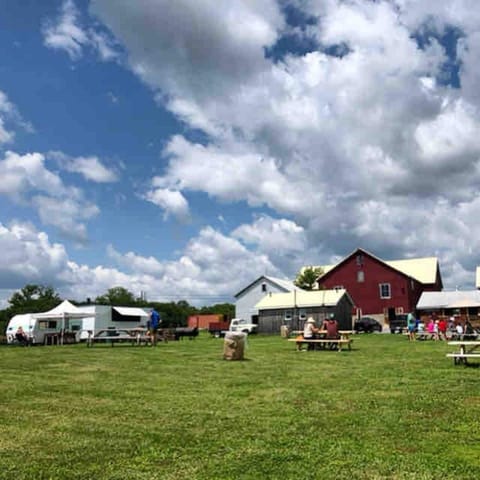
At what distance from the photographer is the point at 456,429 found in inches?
314

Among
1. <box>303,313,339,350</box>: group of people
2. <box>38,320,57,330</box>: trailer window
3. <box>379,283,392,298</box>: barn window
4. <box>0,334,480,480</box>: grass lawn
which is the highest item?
<box>379,283,392,298</box>: barn window

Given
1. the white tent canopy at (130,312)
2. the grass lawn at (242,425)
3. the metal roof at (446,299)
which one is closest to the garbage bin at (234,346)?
the grass lawn at (242,425)

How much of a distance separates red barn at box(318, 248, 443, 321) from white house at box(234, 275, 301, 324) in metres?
5.76

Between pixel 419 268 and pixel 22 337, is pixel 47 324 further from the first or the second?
pixel 419 268

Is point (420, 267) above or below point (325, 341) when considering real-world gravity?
above

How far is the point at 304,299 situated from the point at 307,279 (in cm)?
2217

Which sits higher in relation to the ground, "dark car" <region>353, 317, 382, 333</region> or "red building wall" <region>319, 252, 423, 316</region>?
"red building wall" <region>319, 252, 423, 316</region>

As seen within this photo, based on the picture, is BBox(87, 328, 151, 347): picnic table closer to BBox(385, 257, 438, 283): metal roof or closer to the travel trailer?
the travel trailer

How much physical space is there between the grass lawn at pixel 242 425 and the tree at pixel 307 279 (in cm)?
5908

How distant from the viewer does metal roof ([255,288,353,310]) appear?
51.0 m

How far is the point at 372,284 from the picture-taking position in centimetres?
6281

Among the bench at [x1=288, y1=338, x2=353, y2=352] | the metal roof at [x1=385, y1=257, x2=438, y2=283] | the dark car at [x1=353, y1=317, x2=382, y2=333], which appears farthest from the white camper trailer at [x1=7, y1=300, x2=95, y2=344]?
the metal roof at [x1=385, y1=257, x2=438, y2=283]

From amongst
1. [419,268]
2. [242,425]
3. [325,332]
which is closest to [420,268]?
[419,268]

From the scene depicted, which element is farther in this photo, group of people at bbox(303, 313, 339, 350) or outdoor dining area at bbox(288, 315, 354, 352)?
group of people at bbox(303, 313, 339, 350)
